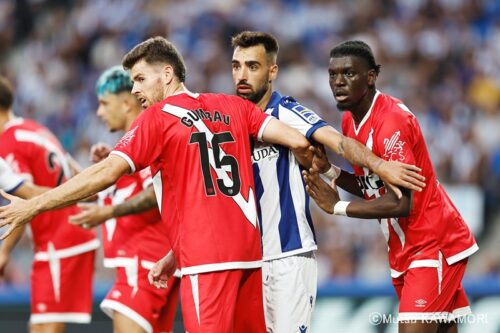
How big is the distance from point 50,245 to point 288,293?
2862mm

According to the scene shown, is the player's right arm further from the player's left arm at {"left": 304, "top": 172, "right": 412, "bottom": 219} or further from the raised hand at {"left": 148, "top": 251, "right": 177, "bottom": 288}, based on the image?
the player's left arm at {"left": 304, "top": 172, "right": 412, "bottom": 219}

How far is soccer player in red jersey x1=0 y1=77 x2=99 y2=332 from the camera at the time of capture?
27.3 ft

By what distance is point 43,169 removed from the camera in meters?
8.38

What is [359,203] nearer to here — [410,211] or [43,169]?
[410,211]

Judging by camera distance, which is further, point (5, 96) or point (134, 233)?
point (5, 96)

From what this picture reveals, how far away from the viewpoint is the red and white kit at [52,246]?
8.30 meters

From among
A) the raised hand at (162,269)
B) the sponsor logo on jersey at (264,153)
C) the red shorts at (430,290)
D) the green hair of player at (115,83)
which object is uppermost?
the green hair of player at (115,83)

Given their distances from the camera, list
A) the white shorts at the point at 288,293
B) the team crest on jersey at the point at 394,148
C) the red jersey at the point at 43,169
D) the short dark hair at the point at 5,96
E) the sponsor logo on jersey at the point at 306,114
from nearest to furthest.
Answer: the team crest on jersey at the point at 394,148 → the sponsor logo on jersey at the point at 306,114 → the white shorts at the point at 288,293 → the red jersey at the point at 43,169 → the short dark hair at the point at 5,96

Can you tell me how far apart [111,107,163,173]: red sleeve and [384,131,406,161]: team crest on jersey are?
156 cm

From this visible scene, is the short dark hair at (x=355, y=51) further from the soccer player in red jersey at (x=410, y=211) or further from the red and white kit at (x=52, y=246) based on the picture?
the red and white kit at (x=52, y=246)

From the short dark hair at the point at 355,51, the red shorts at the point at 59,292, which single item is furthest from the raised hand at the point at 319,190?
the red shorts at the point at 59,292

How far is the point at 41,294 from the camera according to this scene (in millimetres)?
8422

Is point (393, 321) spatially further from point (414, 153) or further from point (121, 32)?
point (121, 32)

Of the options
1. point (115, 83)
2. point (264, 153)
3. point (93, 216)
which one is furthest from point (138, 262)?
point (264, 153)
